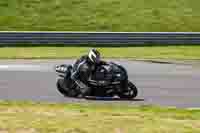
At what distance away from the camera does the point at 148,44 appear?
25781mm

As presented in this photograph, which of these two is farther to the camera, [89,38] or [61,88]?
[89,38]

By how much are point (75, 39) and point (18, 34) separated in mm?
2259

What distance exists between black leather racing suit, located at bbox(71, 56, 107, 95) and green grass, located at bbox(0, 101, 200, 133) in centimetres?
298

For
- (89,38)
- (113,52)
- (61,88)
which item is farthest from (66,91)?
(89,38)

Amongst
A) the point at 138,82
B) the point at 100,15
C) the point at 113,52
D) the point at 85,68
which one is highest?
the point at 85,68

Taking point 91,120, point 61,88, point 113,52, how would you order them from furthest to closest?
1. point 113,52
2. point 61,88
3. point 91,120

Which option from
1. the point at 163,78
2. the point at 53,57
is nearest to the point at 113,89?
the point at 163,78

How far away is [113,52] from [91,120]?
591 inches

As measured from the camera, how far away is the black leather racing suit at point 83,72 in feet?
45.4

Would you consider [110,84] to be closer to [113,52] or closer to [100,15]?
[113,52]

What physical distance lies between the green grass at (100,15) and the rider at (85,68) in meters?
15.6

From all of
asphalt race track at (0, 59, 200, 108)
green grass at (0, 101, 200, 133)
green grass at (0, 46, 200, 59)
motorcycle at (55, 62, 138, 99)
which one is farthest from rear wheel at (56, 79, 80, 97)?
green grass at (0, 46, 200, 59)

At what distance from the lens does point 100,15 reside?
30938mm

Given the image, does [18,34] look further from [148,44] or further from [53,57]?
[148,44]
